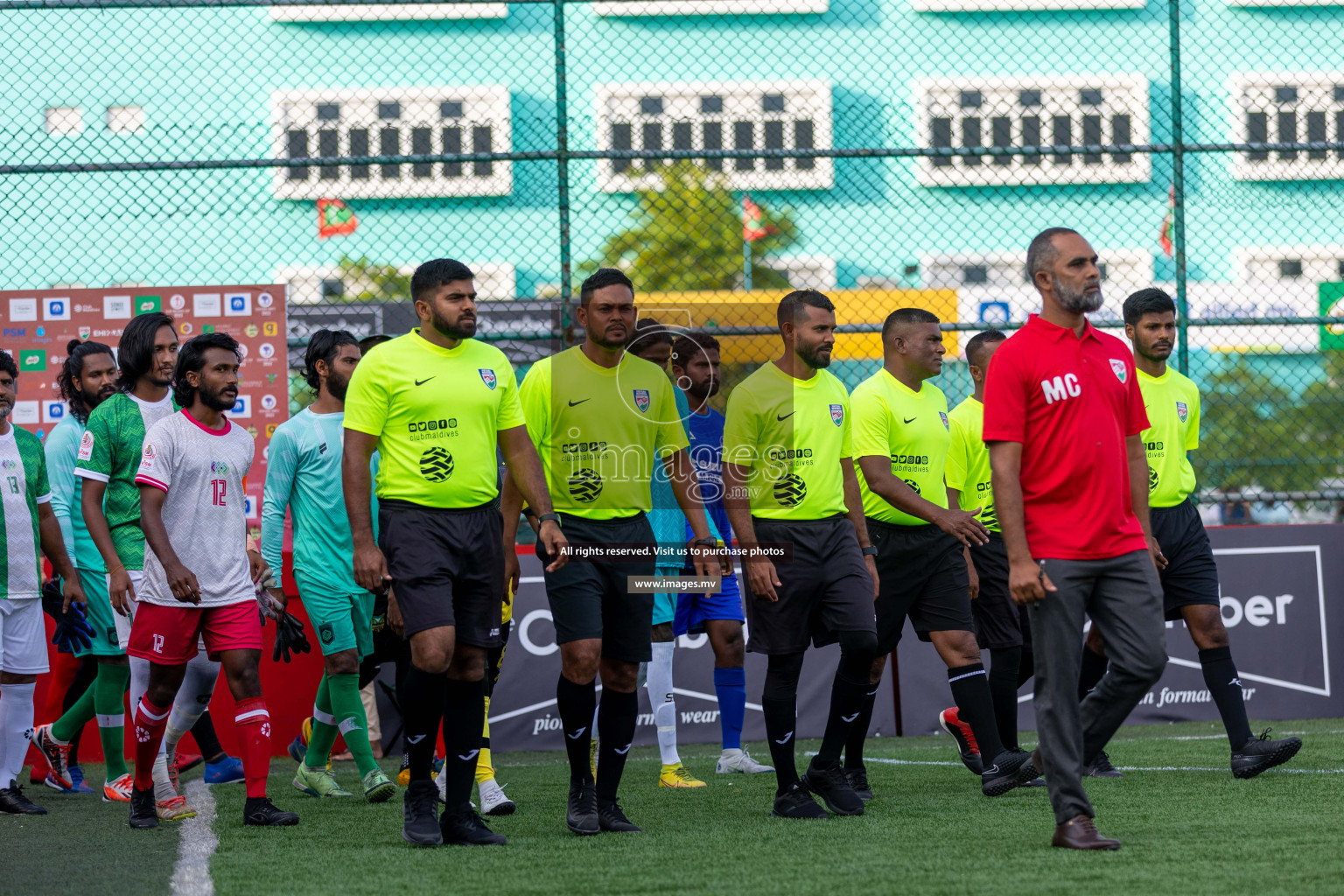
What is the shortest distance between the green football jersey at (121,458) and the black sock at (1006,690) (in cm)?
436

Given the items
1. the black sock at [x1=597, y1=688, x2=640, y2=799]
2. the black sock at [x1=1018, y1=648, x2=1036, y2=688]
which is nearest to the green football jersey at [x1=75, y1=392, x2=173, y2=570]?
the black sock at [x1=597, y1=688, x2=640, y2=799]

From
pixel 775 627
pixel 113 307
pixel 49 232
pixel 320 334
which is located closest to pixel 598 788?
pixel 775 627

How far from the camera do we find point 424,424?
5.83 m

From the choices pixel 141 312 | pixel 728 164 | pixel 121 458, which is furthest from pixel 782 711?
pixel 728 164

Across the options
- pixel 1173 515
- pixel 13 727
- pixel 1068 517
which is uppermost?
pixel 1068 517

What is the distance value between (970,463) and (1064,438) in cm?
273

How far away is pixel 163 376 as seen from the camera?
24.3ft

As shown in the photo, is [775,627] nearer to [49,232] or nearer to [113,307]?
[113,307]

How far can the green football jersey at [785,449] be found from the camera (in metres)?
6.54

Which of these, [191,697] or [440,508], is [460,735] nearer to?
[440,508]

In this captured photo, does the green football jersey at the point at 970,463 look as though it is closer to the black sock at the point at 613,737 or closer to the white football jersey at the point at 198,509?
the black sock at the point at 613,737

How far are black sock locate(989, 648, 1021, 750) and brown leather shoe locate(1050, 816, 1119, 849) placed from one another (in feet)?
7.65

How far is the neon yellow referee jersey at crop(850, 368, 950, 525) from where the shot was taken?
7.19m

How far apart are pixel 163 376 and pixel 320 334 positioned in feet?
2.93
